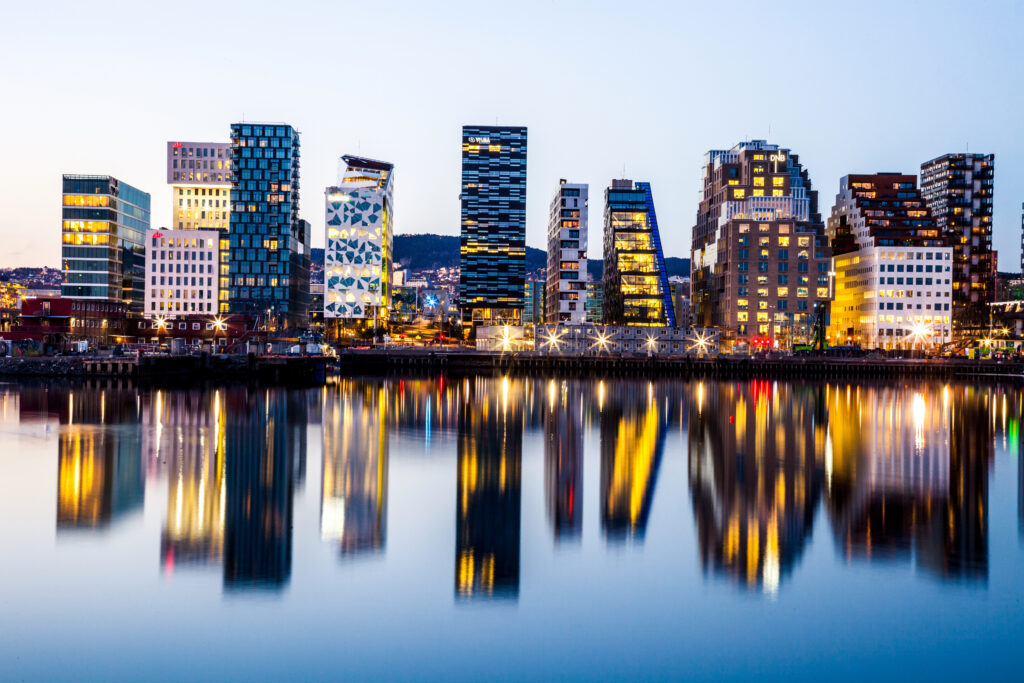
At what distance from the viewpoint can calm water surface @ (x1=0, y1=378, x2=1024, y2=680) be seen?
16.3 m

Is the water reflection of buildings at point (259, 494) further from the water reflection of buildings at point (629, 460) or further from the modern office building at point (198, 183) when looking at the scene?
the modern office building at point (198, 183)

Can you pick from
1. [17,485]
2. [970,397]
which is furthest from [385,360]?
[17,485]

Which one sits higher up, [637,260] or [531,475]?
[637,260]

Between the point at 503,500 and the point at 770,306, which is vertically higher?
the point at 770,306

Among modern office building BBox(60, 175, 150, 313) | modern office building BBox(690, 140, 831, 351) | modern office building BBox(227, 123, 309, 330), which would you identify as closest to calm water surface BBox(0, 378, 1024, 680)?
modern office building BBox(690, 140, 831, 351)

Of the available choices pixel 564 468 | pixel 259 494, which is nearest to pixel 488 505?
pixel 259 494

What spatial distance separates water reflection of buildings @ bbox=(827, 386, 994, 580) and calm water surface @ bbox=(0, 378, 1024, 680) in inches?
6.4

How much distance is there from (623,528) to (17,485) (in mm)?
18737

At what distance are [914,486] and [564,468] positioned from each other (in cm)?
1199

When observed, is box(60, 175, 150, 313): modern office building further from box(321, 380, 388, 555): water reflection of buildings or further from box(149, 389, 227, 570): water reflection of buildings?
box(321, 380, 388, 555): water reflection of buildings

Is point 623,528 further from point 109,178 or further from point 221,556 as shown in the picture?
point 109,178

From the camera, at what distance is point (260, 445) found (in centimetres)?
3956

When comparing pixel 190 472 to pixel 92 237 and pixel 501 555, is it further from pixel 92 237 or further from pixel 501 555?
pixel 92 237

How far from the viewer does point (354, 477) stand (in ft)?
107
